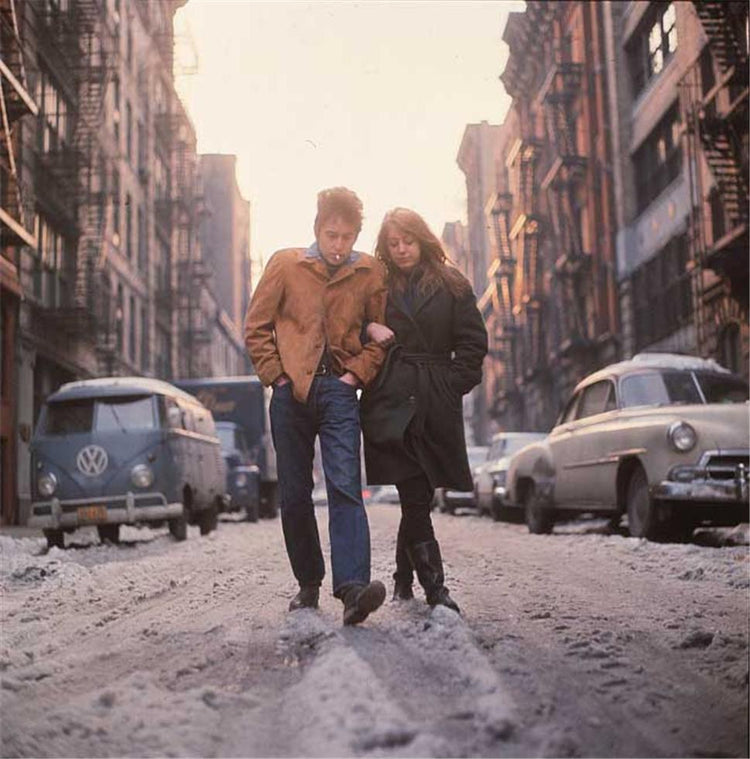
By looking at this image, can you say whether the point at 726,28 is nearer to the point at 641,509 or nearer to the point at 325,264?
the point at 641,509

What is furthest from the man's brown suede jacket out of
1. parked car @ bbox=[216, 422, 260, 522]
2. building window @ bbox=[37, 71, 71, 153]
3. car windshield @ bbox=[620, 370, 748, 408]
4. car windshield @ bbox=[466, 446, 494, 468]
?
car windshield @ bbox=[466, 446, 494, 468]

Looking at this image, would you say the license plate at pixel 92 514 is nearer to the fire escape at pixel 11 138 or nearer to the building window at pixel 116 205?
the fire escape at pixel 11 138

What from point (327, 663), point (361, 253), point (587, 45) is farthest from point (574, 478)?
point (587, 45)

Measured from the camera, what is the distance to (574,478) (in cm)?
1282

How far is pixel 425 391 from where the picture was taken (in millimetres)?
5340

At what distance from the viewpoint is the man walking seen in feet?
16.8

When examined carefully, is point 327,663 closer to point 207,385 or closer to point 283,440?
point 283,440

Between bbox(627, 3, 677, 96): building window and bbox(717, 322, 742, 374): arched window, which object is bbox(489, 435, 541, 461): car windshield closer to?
bbox(717, 322, 742, 374): arched window

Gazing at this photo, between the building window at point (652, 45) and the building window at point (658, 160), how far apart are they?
1.62m

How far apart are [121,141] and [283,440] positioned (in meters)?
30.5

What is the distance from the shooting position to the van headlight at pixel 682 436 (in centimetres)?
1048

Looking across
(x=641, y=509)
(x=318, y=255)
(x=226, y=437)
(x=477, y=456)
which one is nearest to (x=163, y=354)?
(x=477, y=456)

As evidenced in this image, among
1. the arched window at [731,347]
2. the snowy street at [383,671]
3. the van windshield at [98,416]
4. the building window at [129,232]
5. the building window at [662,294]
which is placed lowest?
the snowy street at [383,671]

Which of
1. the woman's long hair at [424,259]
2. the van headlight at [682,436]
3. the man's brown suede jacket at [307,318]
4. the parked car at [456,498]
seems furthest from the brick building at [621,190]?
the man's brown suede jacket at [307,318]
